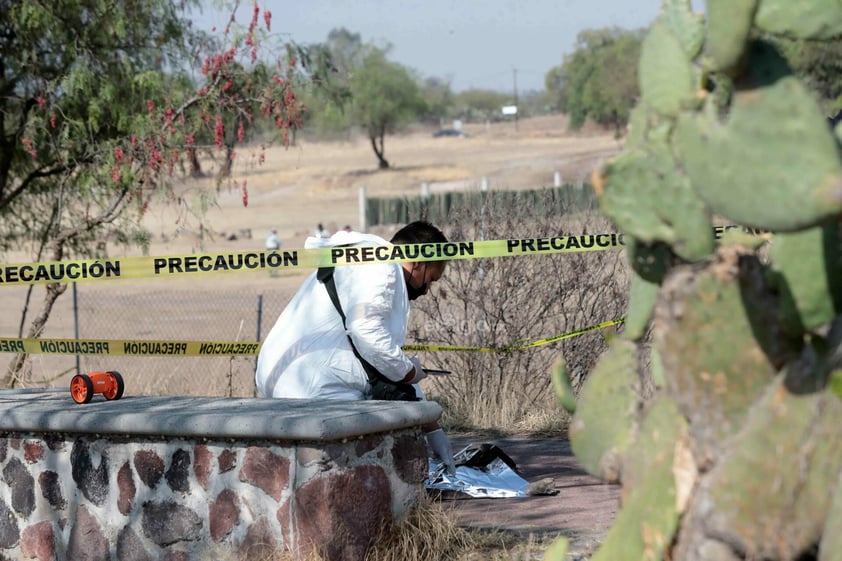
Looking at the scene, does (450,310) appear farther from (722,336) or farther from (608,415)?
(722,336)

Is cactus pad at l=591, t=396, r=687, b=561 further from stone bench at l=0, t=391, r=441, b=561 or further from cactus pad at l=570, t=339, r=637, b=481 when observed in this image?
stone bench at l=0, t=391, r=441, b=561

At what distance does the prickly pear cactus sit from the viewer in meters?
2.58

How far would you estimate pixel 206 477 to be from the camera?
199 inches

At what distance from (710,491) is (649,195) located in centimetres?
75

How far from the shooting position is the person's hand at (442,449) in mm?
6312

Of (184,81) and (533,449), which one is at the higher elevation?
(184,81)

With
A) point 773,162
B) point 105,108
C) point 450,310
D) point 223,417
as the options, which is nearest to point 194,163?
point 105,108

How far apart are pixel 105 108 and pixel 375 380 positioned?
5820 mm

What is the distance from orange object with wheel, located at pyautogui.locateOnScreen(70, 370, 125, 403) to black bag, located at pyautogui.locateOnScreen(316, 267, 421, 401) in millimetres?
1194

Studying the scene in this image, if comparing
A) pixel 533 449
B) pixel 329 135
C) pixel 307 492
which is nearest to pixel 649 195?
pixel 307 492

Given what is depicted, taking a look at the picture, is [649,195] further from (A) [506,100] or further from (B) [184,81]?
(A) [506,100]

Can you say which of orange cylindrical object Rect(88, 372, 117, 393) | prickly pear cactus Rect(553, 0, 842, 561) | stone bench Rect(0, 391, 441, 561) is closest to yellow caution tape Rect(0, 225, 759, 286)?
orange cylindrical object Rect(88, 372, 117, 393)

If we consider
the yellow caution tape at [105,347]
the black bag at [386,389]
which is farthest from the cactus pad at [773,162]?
the yellow caution tape at [105,347]

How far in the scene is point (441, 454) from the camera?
20.7 feet
